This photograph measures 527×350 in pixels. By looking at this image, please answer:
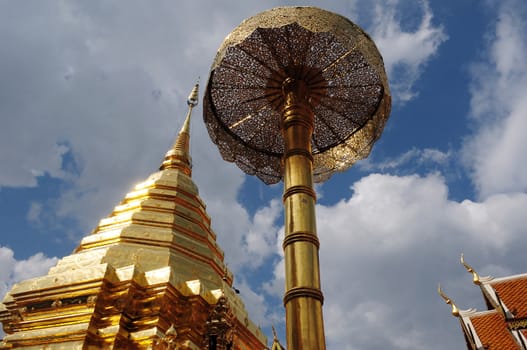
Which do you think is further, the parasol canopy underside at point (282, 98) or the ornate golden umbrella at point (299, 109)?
the parasol canopy underside at point (282, 98)

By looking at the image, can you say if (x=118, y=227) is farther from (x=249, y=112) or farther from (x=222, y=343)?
(x=222, y=343)

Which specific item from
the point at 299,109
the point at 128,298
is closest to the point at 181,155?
the point at 128,298

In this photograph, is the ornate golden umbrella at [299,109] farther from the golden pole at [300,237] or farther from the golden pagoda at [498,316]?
the golden pagoda at [498,316]

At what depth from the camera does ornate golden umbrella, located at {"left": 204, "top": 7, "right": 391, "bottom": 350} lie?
5227 millimetres

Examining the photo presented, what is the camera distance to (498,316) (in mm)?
9328

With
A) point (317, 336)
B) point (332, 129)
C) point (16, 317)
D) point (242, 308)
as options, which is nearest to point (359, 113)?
point (332, 129)

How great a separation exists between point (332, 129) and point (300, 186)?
255 cm

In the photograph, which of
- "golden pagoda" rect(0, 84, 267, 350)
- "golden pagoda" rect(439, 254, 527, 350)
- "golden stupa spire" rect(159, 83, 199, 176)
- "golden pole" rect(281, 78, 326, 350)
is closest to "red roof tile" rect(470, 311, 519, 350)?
"golden pagoda" rect(439, 254, 527, 350)

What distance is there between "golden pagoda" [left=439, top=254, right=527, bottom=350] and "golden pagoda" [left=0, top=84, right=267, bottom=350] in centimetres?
369

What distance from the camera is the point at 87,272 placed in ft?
28.1

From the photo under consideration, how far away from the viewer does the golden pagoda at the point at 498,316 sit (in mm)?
8648

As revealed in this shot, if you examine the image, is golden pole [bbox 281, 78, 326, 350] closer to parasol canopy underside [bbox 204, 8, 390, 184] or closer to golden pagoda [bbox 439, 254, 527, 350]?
parasol canopy underside [bbox 204, 8, 390, 184]

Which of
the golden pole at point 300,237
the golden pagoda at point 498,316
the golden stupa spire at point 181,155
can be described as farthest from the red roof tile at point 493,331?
the golden stupa spire at point 181,155

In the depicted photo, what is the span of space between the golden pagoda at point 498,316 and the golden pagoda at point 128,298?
369 centimetres
